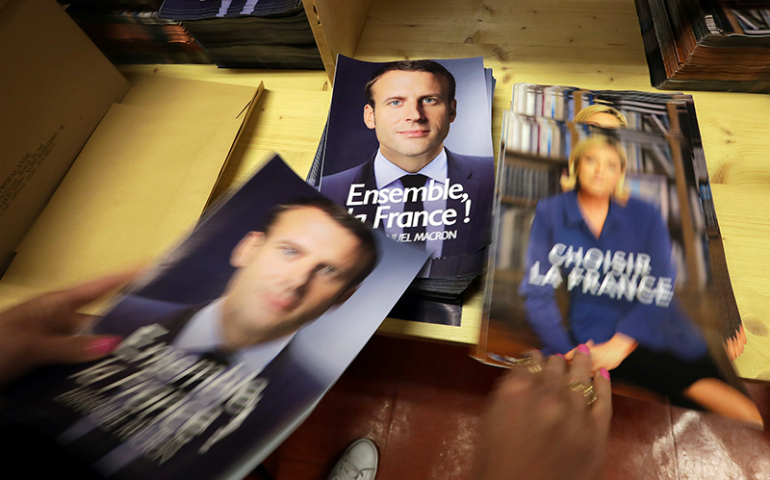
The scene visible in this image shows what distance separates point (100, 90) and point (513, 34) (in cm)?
72

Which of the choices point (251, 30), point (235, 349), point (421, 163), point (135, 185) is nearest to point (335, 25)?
point (251, 30)

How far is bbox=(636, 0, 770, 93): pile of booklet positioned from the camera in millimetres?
513

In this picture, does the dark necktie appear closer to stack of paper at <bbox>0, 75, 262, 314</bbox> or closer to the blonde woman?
the blonde woman

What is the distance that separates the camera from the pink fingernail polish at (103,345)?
38 centimetres

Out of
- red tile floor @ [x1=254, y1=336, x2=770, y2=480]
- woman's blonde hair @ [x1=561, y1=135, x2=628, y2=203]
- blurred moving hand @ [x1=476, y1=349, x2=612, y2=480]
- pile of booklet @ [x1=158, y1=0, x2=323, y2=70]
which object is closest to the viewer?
blurred moving hand @ [x1=476, y1=349, x2=612, y2=480]

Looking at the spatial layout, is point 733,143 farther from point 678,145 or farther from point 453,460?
point 453,460

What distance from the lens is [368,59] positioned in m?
0.70

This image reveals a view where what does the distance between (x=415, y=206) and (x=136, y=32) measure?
0.62m

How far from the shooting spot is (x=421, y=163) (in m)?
0.52

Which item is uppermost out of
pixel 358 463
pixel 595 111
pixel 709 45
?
pixel 709 45

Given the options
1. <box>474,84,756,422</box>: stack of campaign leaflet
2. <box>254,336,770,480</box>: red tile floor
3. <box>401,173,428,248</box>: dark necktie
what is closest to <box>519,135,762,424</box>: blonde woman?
<box>474,84,756,422</box>: stack of campaign leaflet

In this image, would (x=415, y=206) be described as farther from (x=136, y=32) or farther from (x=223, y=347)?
(x=136, y=32)

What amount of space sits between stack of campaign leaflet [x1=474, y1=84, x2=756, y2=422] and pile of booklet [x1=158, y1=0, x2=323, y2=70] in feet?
1.19

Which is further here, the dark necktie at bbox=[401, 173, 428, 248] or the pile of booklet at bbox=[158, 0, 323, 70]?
the pile of booklet at bbox=[158, 0, 323, 70]
